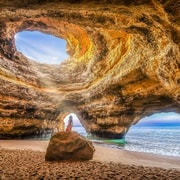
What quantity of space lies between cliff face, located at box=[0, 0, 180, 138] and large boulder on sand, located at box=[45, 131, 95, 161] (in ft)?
15.6

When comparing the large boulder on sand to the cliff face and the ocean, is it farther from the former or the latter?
the ocean

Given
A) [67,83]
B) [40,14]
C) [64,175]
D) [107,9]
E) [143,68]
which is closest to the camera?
[64,175]

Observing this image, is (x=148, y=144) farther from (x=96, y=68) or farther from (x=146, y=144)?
(x=96, y=68)

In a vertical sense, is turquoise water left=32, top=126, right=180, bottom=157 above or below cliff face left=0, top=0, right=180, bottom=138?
below

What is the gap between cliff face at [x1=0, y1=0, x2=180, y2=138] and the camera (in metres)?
7.29

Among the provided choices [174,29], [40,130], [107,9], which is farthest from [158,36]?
[40,130]

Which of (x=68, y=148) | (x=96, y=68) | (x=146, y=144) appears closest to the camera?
(x=68, y=148)

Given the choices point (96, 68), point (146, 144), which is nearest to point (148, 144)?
point (146, 144)

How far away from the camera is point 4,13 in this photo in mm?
6996

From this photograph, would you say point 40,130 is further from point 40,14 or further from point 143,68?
point 40,14

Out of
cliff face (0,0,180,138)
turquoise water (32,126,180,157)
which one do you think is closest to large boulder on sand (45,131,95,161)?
cliff face (0,0,180,138)

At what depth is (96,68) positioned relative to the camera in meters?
20.5

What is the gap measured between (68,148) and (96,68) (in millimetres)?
14062

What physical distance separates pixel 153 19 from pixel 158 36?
10.4ft
